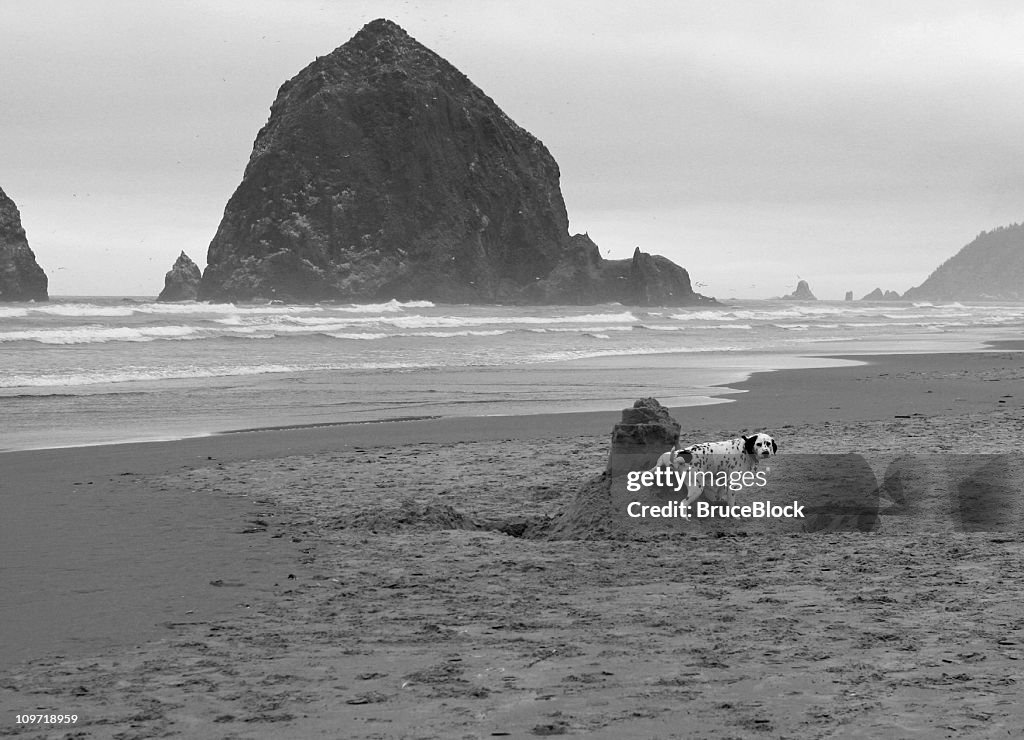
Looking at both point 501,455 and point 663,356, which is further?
point 663,356

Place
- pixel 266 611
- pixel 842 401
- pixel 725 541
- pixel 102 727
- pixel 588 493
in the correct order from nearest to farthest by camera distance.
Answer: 1. pixel 102 727
2. pixel 266 611
3. pixel 725 541
4. pixel 588 493
5. pixel 842 401

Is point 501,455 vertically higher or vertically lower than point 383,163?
lower

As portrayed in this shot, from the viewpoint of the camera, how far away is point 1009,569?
5824 mm

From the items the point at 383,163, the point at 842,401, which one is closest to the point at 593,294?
the point at 383,163

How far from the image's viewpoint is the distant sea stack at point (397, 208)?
108 meters

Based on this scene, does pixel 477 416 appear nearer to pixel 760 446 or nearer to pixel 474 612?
pixel 760 446

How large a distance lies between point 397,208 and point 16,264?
38627 millimetres

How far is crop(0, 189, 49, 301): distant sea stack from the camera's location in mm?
103938

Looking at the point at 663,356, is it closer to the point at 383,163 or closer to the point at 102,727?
the point at 102,727

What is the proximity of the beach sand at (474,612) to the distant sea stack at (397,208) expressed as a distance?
97.9 m

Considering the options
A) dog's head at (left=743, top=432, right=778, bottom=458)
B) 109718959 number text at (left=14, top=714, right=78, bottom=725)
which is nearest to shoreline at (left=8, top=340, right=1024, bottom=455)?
dog's head at (left=743, top=432, right=778, bottom=458)

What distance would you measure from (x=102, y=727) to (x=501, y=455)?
7358mm

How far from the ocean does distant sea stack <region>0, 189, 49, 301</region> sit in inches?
2515

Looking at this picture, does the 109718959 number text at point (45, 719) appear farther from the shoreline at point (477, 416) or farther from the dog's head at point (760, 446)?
the shoreline at point (477, 416)
